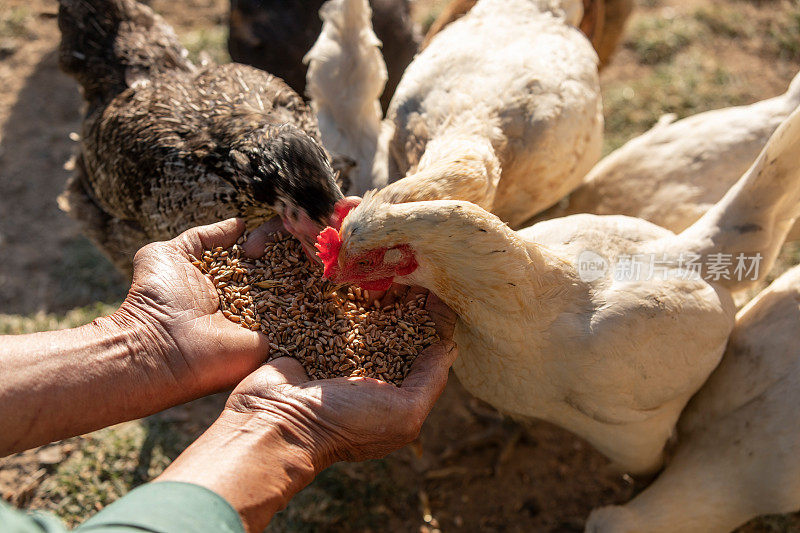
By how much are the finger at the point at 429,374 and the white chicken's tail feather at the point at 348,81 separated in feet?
4.39

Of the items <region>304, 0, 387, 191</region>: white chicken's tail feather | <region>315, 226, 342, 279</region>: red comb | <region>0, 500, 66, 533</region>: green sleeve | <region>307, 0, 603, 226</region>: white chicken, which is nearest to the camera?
<region>0, 500, 66, 533</region>: green sleeve

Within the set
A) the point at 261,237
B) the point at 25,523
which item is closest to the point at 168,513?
the point at 25,523

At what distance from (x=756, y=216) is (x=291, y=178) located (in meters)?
2.01

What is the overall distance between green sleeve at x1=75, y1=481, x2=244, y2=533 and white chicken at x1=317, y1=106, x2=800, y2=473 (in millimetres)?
826

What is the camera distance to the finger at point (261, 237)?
8.50 ft

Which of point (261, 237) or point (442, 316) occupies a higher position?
point (261, 237)

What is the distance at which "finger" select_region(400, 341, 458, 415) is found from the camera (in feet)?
7.05

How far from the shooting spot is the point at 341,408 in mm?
2062

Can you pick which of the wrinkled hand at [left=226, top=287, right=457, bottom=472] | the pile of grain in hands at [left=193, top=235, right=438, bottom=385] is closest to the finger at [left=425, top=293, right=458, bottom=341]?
the pile of grain in hands at [left=193, top=235, right=438, bottom=385]

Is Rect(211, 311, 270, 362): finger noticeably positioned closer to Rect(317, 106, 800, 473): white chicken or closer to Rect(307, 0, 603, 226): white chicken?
Rect(317, 106, 800, 473): white chicken

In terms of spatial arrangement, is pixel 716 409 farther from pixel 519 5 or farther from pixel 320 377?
pixel 519 5

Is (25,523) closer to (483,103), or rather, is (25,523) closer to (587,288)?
(587,288)

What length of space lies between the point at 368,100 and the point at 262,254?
4.47 ft

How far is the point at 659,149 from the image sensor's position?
10.8ft
